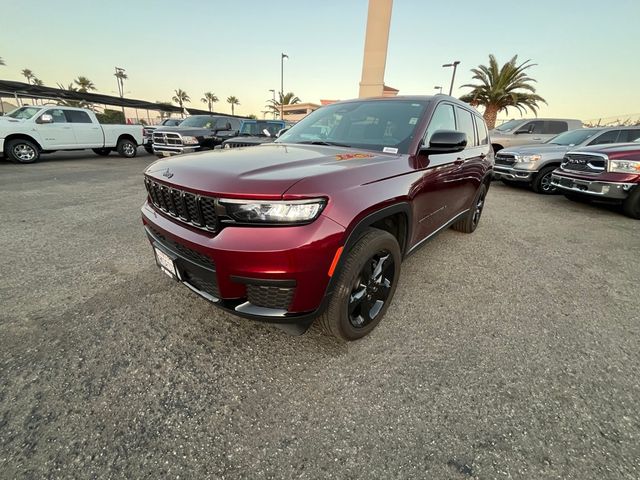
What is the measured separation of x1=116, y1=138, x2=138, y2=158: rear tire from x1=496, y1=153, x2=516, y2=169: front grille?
14.2 m

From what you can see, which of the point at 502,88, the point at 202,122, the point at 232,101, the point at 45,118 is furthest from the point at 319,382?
the point at 232,101

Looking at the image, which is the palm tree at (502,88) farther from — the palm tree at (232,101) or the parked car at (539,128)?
the palm tree at (232,101)

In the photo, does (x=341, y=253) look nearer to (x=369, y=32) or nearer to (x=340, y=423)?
(x=340, y=423)

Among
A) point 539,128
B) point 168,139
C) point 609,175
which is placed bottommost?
point 168,139

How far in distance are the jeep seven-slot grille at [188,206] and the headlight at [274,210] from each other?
0.51 ft

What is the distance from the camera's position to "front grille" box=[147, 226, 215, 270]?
164 cm

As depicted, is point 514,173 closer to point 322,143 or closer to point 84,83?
point 322,143

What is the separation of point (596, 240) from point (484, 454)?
460cm

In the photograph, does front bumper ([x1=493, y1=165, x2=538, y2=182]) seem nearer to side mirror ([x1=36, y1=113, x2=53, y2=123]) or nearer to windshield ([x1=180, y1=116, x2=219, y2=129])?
windshield ([x1=180, y1=116, x2=219, y2=129])

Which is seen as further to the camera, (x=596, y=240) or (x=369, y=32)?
(x=369, y=32)

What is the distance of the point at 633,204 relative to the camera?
5.38 m

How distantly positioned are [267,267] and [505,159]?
29.3ft

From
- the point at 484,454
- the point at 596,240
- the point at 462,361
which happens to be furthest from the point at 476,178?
the point at 484,454

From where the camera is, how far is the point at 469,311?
252 centimetres
